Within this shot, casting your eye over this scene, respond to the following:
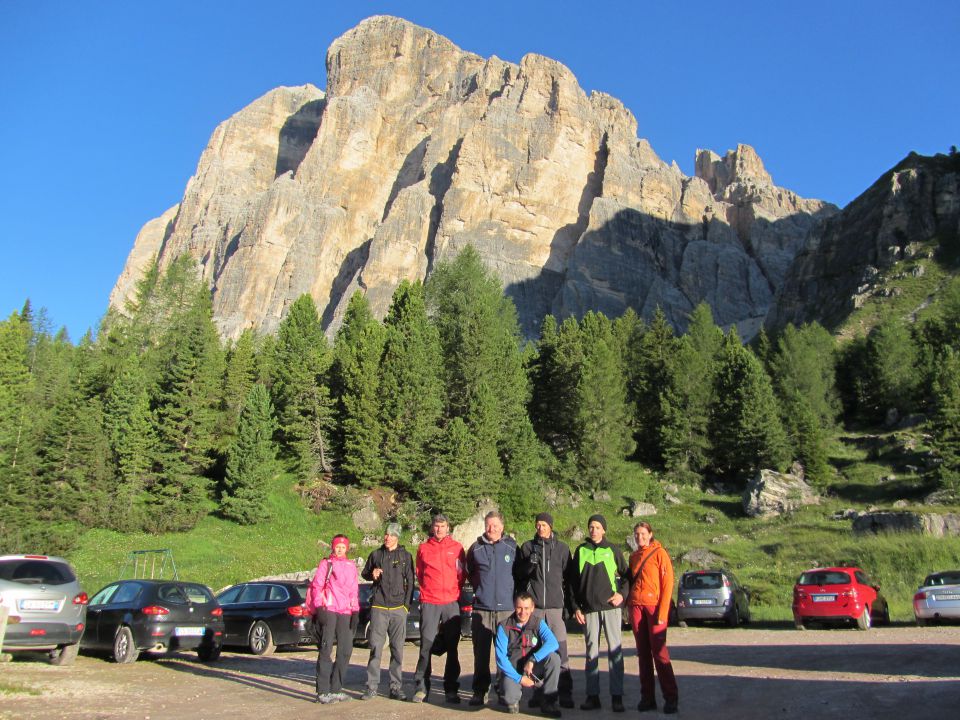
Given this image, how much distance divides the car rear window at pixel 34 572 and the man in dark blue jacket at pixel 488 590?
767 centimetres

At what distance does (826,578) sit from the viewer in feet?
56.3

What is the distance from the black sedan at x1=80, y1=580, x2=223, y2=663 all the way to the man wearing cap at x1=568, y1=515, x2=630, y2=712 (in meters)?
8.01

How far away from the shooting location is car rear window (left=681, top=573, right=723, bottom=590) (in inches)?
755

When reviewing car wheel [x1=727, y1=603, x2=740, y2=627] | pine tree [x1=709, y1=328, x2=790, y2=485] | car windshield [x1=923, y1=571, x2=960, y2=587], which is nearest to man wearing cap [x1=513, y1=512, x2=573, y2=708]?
car wheel [x1=727, y1=603, x2=740, y2=627]

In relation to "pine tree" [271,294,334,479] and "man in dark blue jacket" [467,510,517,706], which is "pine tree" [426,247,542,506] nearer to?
"pine tree" [271,294,334,479]

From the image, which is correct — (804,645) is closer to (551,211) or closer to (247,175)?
(551,211)

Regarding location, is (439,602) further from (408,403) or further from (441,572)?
(408,403)

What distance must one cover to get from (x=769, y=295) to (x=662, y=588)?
14401 centimetres

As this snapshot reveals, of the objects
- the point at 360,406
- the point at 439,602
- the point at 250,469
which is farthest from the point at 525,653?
the point at 360,406

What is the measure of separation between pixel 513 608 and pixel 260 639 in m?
8.94

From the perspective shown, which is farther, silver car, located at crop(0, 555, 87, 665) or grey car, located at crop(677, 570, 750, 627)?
grey car, located at crop(677, 570, 750, 627)

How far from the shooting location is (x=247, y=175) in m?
172

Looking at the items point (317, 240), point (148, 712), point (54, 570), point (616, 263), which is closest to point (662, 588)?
point (148, 712)

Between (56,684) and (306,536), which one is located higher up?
(306,536)
